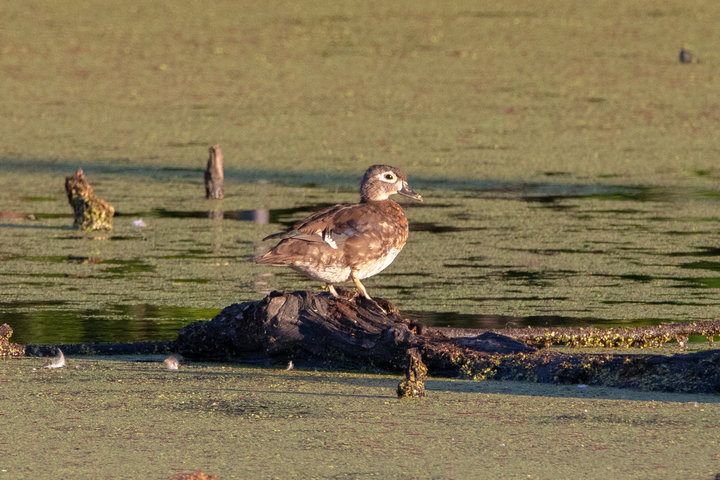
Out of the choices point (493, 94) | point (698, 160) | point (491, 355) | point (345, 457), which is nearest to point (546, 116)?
point (493, 94)

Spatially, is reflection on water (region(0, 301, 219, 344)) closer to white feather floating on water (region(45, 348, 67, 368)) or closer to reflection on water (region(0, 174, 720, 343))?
reflection on water (region(0, 174, 720, 343))

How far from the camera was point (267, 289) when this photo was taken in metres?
7.65

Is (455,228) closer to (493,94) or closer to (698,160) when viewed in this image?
(698,160)

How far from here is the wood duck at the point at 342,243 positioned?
6098 mm

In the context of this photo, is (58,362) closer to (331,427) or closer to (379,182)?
(331,427)

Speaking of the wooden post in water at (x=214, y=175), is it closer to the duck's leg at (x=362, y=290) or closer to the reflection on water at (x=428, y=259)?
the reflection on water at (x=428, y=259)

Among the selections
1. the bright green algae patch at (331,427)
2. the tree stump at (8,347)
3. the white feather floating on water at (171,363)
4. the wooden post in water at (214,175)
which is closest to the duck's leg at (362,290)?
the bright green algae patch at (331,427)

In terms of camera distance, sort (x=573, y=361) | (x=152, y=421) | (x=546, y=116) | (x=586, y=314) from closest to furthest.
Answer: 1. (x=152, y=421)
2. (x=573, y=361)
3. (x=586, y=314)
4. (x=546, y=116)

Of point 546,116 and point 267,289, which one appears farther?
point 546,116

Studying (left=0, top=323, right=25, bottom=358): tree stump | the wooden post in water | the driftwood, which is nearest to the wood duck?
the driftwood

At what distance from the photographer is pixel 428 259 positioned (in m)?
8.61

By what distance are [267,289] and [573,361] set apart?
2529 mm

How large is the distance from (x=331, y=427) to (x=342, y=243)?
4.69 feet

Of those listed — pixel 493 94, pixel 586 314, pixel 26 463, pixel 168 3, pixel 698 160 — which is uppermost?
pixel 168 3
